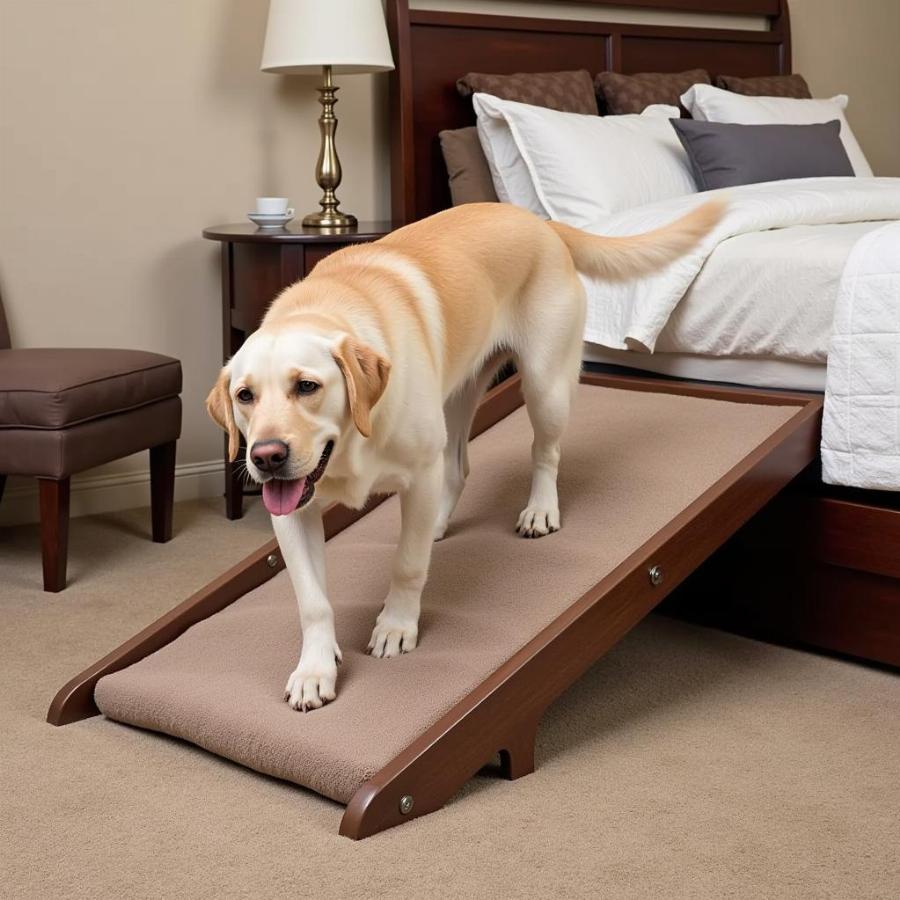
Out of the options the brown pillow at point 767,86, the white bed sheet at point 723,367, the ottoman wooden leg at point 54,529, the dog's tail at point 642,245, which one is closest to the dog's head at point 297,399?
the dog's tail at point 642,245

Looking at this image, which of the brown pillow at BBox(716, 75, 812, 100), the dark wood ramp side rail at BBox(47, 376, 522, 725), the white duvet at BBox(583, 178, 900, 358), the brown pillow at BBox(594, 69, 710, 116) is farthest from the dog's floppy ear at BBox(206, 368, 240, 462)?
the brown pillow at BBox(716, 75, 812, 100)

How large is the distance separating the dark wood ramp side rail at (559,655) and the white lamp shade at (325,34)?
5.38 feet

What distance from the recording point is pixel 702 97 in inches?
157

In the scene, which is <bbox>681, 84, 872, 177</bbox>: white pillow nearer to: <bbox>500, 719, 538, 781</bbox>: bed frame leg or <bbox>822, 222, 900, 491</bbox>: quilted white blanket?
<bbox>822, 222, 900, 491</bbox>: quilted white blanket

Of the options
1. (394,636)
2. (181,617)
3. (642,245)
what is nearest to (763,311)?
(642,245)

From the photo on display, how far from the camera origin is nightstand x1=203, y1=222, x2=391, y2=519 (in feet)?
10.8

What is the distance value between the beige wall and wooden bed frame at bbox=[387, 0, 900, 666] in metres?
0.19

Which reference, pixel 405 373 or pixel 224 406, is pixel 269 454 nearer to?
pixel 224 406

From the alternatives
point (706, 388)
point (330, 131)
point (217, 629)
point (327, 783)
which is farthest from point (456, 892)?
point (330, 131)

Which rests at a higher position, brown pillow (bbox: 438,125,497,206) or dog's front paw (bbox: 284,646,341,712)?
brown pillow (bbox: 438,125,497,206)

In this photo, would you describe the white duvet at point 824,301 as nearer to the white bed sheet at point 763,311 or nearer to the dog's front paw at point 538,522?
the white bed sheet at point 763,311

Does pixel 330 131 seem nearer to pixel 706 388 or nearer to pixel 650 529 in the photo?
pixel 706 388

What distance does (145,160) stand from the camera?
3.60m

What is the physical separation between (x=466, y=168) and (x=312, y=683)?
→ 209cm
